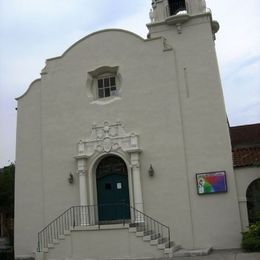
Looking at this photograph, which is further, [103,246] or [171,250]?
[103,246]

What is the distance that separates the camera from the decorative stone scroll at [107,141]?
17141mm

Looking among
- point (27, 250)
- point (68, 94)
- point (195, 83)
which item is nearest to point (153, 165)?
point (195, 83)

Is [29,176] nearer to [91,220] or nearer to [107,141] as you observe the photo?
[91,220]

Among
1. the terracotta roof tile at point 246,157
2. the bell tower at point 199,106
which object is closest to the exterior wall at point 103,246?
the bell tower at point 199,106

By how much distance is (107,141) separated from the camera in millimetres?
17453

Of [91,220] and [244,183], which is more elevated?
[244,183]

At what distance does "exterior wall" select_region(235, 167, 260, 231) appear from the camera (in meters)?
15.7

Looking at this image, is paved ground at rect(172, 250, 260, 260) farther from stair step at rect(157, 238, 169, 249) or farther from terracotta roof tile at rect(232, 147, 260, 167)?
terracotta roof tile at rect(232, 147, 260, 167)

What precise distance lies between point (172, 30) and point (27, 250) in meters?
11.1

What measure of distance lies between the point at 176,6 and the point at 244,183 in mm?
8622

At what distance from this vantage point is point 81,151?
17.6 meters

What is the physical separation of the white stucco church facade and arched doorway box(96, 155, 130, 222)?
0.04 meters

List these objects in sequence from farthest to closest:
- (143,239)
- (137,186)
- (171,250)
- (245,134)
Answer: (245,134)
(137,186)
(143,239)
(171,250)

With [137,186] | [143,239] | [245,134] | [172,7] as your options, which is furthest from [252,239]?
[245,134]
